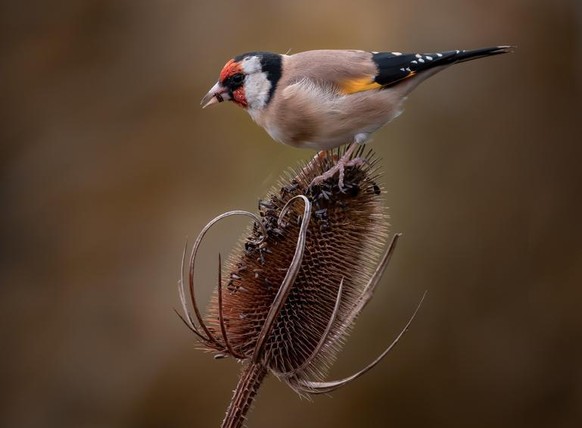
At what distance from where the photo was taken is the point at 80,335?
7.41 metres

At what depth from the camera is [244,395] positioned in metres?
3.36

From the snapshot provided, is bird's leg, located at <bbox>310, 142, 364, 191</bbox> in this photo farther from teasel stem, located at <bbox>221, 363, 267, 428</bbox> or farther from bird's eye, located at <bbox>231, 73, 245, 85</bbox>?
teasel stem, located at <bbox>221, 363, 267, 428</bbox>

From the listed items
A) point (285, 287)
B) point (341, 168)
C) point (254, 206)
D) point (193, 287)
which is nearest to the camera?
point (285, 287)

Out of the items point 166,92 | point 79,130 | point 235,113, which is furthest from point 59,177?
point 235,113

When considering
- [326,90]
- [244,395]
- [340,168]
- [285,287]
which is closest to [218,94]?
[326,90]

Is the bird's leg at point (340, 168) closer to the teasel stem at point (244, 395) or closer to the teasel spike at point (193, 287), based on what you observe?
the teasel spike at point (193, 287)

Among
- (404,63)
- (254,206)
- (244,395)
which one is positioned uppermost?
(404,63)

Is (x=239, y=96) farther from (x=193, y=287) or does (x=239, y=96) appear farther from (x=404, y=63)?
(x=193, y=287)

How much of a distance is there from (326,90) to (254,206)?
2.67 metres

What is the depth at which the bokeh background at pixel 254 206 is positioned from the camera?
22.7ft

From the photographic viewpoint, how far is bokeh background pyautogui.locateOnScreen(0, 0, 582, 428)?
693 centimetres

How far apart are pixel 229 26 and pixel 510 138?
7.90 feet

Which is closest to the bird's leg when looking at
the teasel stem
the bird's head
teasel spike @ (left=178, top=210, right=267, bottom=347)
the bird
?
the bird

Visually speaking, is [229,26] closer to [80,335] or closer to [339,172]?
[80,335]
